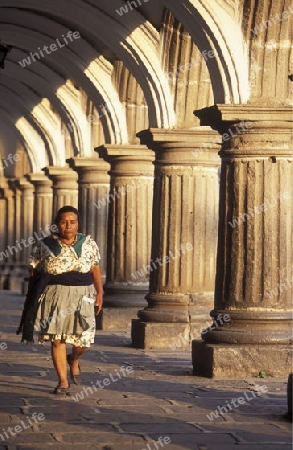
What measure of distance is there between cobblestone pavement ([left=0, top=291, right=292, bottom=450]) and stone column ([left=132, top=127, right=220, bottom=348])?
184 cm

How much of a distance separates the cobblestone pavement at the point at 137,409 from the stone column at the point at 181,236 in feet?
6.04

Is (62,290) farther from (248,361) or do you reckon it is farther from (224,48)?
(224,48)

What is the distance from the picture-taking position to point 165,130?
663 inches

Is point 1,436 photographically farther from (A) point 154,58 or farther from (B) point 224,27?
(A) point 154,58

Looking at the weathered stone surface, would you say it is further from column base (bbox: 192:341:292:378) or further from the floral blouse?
the floral blouse

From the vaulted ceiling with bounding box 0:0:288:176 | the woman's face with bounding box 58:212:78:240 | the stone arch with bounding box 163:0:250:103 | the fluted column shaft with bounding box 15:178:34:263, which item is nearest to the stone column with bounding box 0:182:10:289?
the fluted column shaft with bounding box 15:178:34:263

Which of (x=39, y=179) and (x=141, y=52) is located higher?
(x=141, y=52)

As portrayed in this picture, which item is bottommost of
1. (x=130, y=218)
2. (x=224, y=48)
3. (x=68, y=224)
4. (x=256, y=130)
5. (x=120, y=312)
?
(x=120, y=312)

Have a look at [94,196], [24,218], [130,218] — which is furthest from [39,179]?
[130,218]

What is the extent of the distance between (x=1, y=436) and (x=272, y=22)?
6475mm

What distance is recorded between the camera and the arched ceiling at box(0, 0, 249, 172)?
14141 mm

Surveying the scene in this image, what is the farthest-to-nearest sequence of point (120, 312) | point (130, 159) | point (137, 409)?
point (130, 159), point (120, 312), point (137, 409)

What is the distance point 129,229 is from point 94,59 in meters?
2.96

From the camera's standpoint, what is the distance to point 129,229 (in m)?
20.1
